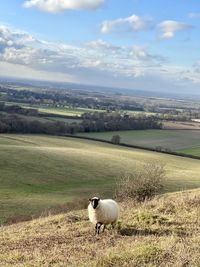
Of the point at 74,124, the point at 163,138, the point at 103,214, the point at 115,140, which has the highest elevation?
the point at 103,214

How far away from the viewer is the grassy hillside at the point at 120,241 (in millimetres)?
10479

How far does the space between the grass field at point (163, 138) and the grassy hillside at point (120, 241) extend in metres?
87.3

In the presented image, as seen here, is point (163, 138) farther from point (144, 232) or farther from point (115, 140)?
point (144, 232)

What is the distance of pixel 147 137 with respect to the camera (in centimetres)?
11950

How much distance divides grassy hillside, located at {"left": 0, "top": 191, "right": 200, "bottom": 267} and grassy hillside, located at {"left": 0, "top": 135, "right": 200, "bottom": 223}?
19355mm

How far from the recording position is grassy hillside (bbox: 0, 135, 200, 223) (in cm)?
4622

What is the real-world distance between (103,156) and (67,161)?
10.2 meters

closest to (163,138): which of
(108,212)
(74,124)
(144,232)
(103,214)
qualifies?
(74,124)

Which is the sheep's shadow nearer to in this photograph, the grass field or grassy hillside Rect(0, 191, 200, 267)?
grassy hillside Rect(0, 191, 200, 267)

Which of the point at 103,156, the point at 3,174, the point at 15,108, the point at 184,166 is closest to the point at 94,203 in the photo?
the point at 3,174

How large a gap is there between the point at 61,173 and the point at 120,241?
51.2 metres

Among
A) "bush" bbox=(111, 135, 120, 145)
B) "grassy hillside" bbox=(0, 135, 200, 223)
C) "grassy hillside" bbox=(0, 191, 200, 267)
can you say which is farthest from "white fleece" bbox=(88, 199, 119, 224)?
"bush" bbox=(111, 135, 120, 145)

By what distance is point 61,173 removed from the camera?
210 feet

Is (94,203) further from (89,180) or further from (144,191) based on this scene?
(89,180)
